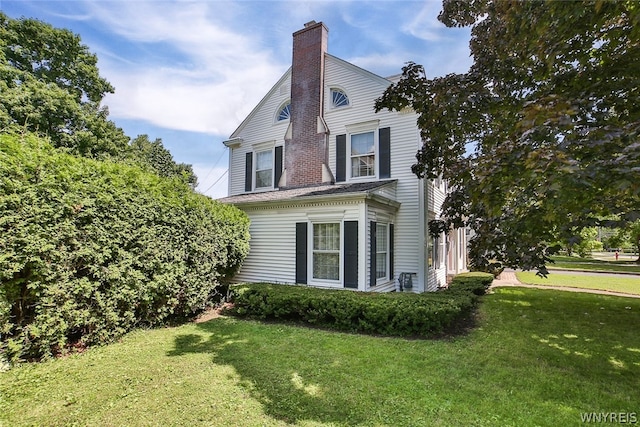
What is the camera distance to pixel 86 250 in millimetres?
4980

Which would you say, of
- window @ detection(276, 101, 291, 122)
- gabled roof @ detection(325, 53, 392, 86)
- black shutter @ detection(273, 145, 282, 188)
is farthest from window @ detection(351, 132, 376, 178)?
window @ detection(276, 101, 291, 122)

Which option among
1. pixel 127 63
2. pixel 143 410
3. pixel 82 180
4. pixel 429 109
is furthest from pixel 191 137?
pixel 143 410

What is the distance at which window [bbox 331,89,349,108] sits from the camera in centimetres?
1148

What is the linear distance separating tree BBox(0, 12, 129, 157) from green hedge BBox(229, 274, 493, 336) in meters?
15.6

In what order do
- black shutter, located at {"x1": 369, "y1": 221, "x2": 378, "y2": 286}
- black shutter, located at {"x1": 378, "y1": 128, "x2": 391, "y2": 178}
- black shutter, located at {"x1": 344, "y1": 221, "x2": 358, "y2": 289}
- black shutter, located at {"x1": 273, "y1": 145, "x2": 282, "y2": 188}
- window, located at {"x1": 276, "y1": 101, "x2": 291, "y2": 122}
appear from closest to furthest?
black shutter, located at {"x1": 344, "y1": 221, "x2": 358, "y2": 289}, black shutter, located at {"x1": 369, "y1": 221, "x2": 378, "y2": 286}, black shutter, located at {"x1": 378, "y1": 128, "x2": 391, "y2": 178}, black shutter, located at {"x1": 273, "y1": 145, "x2": 282, "y2": 188}, window, located at {"x1": 276, "y1": 101, "x2": 291, "y2": 122}

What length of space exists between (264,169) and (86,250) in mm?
8815

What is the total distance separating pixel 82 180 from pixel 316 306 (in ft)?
17.0

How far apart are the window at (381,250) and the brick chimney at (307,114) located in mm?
3005

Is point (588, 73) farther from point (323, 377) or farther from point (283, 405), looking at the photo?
point (283, 405)

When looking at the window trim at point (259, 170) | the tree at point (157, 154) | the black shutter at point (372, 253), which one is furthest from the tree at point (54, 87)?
the black shutter at point (372, 253)

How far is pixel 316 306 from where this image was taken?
7.00m

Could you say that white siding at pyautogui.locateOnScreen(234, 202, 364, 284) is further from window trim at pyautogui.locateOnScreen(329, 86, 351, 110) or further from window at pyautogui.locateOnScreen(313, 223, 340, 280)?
window trim at pyautogui.locateOnScreen(329, 86, 351, 110)

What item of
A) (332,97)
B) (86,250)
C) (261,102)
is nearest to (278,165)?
(261,102)

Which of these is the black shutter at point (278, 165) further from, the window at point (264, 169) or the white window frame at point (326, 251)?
the white window frame at point (326, 251)
